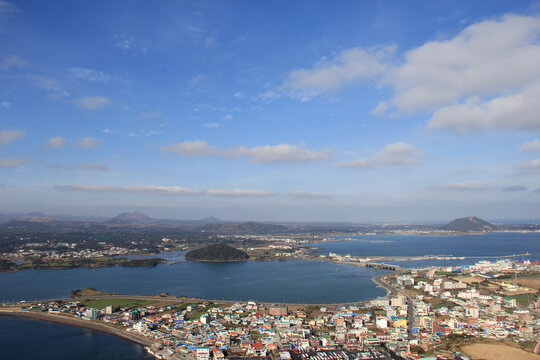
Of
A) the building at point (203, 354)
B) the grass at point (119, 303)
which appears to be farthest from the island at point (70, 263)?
the building at point (203, 354)

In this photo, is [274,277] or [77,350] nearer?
[77,350]

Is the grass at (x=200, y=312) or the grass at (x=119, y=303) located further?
the grass at (x=119, y=303)

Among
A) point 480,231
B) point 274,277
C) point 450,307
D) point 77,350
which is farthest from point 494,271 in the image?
point 480,231

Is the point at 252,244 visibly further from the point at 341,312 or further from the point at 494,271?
the point at 341,312

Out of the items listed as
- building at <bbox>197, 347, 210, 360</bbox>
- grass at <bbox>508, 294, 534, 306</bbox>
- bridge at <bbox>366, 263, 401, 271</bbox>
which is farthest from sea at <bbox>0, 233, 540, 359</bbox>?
grass at <bbox>508, 294, 534, 306</bbox>

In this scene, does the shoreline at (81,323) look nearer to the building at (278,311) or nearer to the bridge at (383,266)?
the building at (278,311)

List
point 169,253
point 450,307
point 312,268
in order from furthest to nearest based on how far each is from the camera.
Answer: point 169,253
point 312,268
point 450,307
